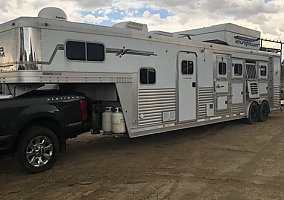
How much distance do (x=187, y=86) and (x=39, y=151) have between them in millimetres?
4498

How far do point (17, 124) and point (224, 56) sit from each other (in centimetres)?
691

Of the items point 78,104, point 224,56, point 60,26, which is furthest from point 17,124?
point 224,56

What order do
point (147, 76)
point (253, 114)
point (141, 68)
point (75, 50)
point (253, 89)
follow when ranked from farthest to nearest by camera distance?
1. point (253, 114)
2. point (253, 89)
3. point (147, 76)
4. point (141, 68)
5. point (75, 50)

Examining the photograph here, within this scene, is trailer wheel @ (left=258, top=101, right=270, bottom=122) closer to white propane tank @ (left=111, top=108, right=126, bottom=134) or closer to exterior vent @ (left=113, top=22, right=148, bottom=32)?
exterior vent @ (left=113, top=22, right=148, bottom=32)

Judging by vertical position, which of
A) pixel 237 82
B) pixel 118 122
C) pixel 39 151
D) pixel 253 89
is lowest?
pixel 39 151

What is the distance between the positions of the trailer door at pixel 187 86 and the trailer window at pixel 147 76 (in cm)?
98

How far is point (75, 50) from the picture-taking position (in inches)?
271

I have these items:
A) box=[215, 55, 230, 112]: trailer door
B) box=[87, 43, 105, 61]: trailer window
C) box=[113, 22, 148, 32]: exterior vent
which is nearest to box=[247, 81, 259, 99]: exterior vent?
box=[215, 55, 230, 112]: trailer door

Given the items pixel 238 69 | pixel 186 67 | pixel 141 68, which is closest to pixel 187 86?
pixel 186 67

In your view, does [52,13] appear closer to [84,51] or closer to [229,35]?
[84,51]

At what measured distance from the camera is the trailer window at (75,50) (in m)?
6.78

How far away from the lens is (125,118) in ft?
25.4

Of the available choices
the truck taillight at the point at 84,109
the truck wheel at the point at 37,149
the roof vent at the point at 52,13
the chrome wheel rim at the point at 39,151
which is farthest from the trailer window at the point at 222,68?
the chrome wheel rim at the point at 39,151

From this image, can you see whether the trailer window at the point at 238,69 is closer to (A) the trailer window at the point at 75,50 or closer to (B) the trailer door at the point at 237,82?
(B) the trailer door at the point at 237,82
